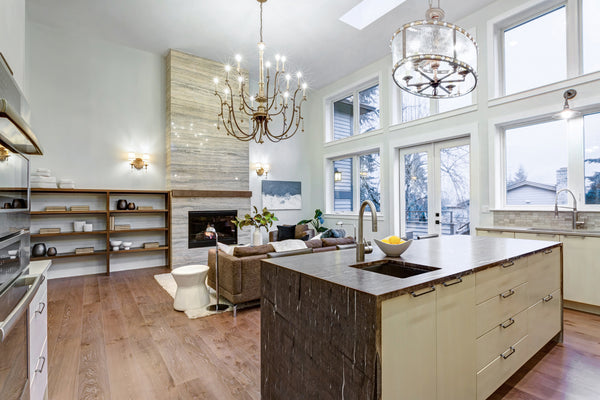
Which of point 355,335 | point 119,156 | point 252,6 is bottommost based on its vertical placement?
point 355,335

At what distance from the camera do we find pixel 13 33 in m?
1.79

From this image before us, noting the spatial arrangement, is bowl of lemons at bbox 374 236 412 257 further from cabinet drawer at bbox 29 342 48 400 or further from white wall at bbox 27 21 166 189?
white wall at bbox 27 21 166 189

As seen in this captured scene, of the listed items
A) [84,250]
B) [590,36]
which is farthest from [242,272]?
[590,36]

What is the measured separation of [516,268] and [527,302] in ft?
1.14

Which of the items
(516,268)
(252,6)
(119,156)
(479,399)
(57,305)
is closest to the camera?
(479,399)

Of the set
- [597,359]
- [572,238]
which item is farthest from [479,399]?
[572,238]

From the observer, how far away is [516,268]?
1.98 metres

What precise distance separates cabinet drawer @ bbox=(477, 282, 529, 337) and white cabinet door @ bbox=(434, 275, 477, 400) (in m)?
0.11

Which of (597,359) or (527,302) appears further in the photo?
(597,359)

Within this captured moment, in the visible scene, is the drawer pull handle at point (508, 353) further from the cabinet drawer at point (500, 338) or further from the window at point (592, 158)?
the window at point (592, 158)

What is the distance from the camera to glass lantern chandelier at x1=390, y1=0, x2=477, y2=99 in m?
1.99

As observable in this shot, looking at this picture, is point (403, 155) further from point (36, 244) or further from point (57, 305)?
point (36, 244)

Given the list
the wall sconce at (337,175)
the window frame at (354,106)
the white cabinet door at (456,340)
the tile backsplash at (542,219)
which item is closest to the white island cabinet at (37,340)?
the white cabinet door at (456,340)

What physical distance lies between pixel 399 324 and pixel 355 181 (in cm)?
594
